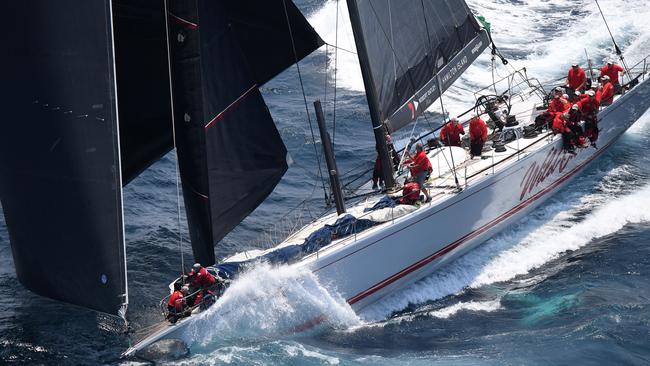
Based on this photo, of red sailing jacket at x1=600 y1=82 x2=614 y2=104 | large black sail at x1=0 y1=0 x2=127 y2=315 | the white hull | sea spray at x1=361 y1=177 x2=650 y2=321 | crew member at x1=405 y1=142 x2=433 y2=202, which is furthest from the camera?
red sailing jacket at x1=600 y1=82 x2=614 y2=104

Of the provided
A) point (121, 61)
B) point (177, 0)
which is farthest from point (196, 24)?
point (121, 61)

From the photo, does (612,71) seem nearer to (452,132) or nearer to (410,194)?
(452,132)

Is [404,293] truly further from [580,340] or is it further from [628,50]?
[628,50]

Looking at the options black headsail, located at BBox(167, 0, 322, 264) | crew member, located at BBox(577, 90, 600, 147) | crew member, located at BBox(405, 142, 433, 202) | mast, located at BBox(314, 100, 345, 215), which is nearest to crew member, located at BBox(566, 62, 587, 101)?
crew member, located at BBox(577, 90, 600, 147)

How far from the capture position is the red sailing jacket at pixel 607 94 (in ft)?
56.9

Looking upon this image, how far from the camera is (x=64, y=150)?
9.59 m

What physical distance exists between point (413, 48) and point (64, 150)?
24.1 feet

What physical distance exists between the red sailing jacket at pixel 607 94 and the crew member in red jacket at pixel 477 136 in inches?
134

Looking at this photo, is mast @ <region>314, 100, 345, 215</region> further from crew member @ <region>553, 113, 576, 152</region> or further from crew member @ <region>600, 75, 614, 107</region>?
crew member @ <region>600, 75, 614, 107</region>

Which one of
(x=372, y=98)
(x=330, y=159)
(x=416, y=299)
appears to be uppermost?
(x=372, y=98)

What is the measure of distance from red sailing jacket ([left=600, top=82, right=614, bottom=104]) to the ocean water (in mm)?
1419

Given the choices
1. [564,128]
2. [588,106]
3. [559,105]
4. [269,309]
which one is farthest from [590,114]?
[269,309]

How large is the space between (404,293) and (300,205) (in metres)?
3.72

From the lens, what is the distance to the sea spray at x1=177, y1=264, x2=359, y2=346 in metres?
11.2
